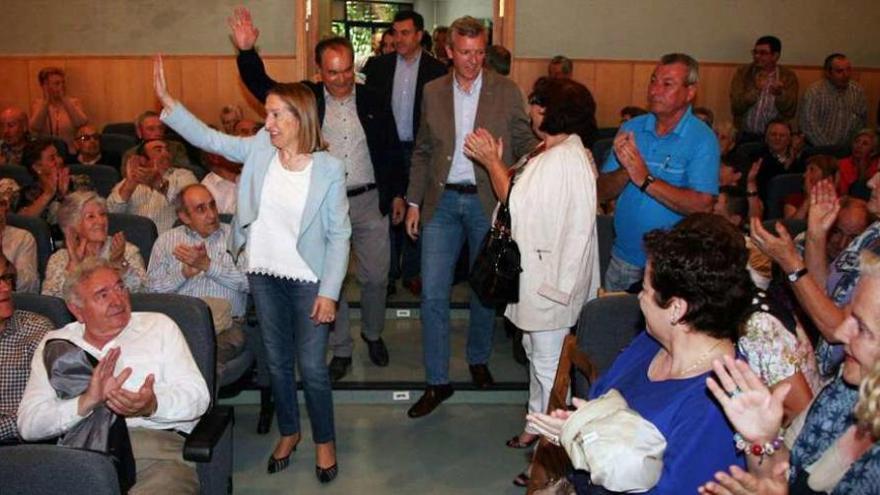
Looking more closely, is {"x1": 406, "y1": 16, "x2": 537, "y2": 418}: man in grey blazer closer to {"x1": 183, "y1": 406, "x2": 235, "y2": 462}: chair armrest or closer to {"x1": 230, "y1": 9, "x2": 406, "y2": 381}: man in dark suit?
{"x1": 230, "y1": 9, "x2": 406, "y2": 381}: man in dark suit

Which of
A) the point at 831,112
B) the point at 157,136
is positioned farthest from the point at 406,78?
the point at 831,112

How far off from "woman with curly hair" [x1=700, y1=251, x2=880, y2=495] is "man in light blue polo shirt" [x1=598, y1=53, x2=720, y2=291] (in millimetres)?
1401

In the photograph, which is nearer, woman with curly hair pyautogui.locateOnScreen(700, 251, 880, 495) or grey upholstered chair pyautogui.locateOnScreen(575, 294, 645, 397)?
woman with curly hair pyautogui.locateOnScreen(700, 251, 880, 495)

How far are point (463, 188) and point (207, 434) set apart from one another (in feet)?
5.40

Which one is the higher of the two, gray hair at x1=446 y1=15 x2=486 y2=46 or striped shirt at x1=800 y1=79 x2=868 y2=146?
gray hair at x1=446 y1=15 x2=486 y2=46

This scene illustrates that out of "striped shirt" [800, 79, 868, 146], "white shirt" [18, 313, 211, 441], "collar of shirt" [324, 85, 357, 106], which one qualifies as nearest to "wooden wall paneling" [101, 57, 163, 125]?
"collar of shirt" [324, 85, 357, 106]

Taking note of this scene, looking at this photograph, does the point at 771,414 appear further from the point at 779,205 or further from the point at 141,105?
the point at 141,105

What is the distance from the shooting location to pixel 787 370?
2199 millimetres

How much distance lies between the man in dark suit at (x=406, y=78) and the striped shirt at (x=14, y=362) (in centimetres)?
229

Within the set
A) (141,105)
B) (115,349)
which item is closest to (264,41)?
(141,105)

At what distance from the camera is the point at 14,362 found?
2.86 m

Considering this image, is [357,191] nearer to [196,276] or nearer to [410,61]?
[196,276]

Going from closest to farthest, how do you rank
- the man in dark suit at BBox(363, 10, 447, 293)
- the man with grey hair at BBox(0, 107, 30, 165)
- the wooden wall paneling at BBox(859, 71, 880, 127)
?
the man in dark suit at BBox(363, 10, 447, 293), the man with grey hair at BBox(0, 107, 30, 165), the wooden wall paneling at BBox(859, 71, 880, 127)

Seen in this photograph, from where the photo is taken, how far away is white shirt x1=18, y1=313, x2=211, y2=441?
2.63 metres
